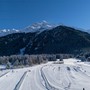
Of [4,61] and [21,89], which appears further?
[4,61]

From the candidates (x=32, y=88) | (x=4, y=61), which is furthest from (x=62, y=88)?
(x=4, y=61)

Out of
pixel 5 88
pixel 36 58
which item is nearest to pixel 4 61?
pixel 36 58

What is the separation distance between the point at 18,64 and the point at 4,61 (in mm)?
30320

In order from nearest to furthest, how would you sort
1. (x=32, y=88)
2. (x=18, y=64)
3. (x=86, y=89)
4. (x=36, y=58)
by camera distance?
(x=86, y=89), (x=32, y=88), (x=18, y=64), (x=36, y=58)

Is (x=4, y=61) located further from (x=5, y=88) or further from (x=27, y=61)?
(x=5, y=88)

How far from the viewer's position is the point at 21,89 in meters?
54.7

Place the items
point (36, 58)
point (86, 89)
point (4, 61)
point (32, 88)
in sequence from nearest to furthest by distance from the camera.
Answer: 1. point (86, 89)
2. point (32, 88)
3. point (36, 58)
4. point (4, 61)

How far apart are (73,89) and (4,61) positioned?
456 ft

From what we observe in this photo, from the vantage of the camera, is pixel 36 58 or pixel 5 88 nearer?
pixel 5 88

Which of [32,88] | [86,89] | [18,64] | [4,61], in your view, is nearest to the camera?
[86,89]

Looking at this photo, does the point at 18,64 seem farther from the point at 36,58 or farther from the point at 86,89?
the point at 86,89

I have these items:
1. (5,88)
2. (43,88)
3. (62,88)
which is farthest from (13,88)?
(62,88)

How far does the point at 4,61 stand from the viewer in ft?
611

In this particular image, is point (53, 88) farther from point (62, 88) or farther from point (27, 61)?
point (27, 61)
